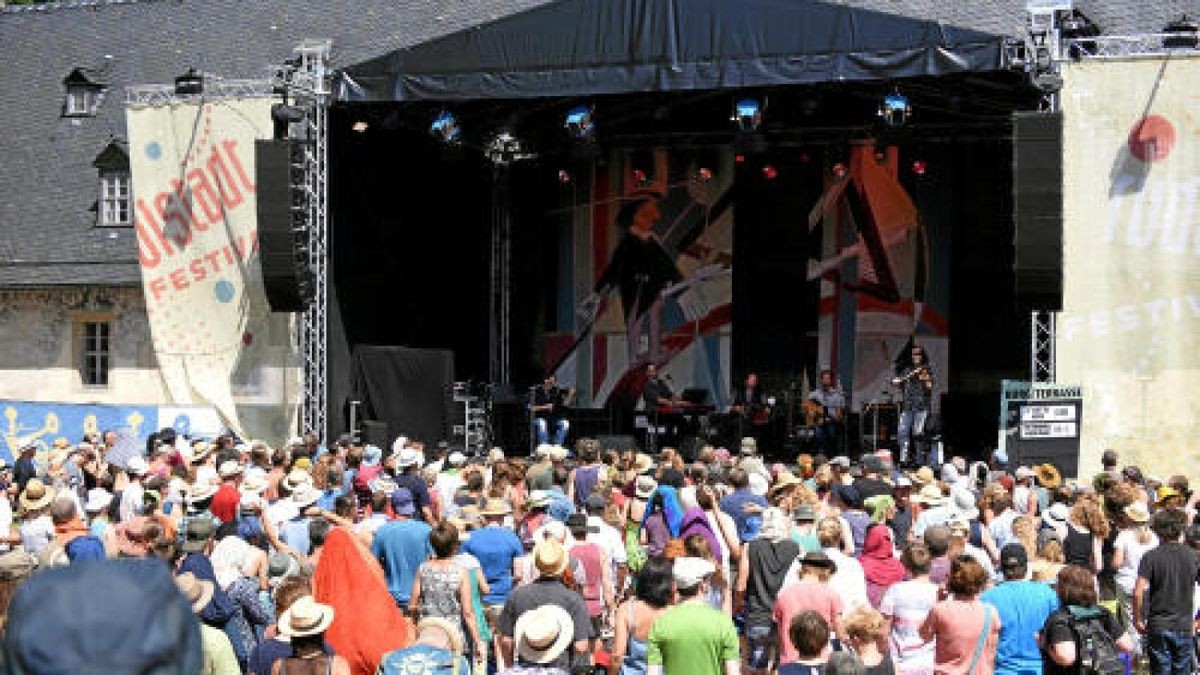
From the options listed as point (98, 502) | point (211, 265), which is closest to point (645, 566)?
point (98, 502)

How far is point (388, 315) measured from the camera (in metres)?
24.7

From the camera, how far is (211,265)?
23250 mm

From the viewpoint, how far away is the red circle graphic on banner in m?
19.6

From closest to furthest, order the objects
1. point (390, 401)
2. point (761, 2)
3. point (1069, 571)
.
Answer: point (1069, 571) → point (761, 2) → point (390, 401)

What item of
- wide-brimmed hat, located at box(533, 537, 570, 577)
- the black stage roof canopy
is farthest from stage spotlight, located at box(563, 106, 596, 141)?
wide-brimmed hat, located at box(533, 537, 570, 577)

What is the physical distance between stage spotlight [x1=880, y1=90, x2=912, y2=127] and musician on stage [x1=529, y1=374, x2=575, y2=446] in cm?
762

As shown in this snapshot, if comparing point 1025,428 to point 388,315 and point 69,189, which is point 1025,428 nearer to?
point 388,315

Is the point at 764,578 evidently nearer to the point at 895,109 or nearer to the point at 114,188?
the point at 895,109

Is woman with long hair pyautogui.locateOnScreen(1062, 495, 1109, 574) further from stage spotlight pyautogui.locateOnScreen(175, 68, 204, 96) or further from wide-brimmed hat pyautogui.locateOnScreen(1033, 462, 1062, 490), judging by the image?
stage spotlight pyautogui.locateOnScreen(175, 68, 204, 96)

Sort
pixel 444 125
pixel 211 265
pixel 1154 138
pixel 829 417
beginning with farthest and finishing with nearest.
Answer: pixel 829 417 < pixel 211 265 < pixel 444 125 < pixel 1154 138

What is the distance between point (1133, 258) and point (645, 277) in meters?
11.0

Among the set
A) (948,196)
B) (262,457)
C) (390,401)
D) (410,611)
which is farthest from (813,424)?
(410,611)

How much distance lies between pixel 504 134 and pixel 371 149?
295 centimetres

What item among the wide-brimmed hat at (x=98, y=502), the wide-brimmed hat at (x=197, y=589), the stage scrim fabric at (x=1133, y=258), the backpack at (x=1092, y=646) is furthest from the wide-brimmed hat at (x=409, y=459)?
the stage scrim fabric at (x=1133, y=258)
